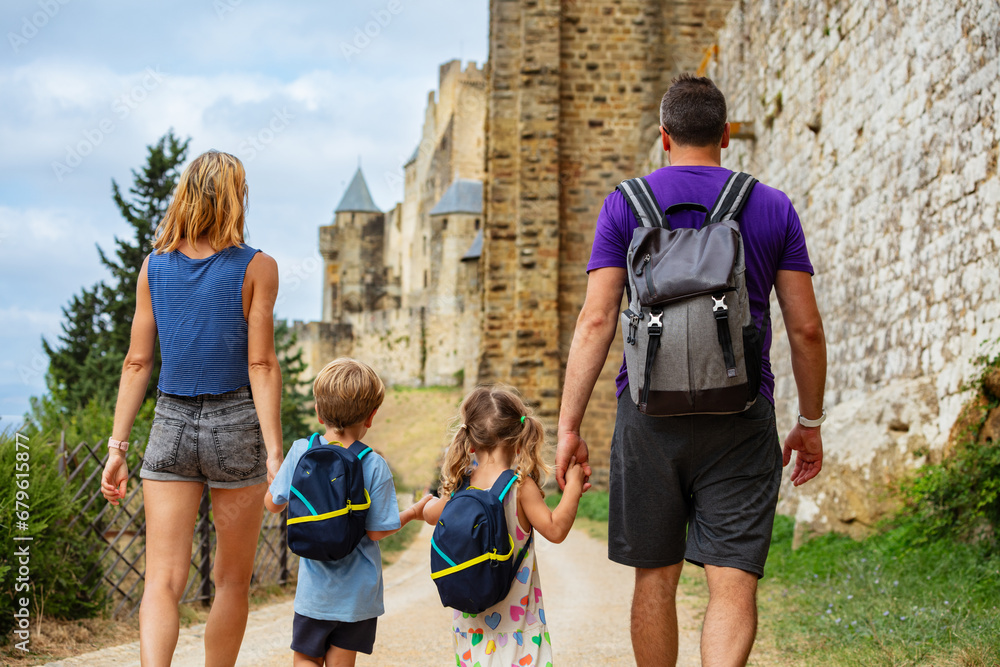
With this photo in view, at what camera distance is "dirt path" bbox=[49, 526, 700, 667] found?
13.7ft

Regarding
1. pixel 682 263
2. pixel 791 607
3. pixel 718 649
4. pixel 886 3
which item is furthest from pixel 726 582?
pixel 886 3

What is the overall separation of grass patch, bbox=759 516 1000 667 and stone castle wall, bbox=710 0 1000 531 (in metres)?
0.62

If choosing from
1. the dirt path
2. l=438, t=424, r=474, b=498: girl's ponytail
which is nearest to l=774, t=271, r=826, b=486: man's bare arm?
l=438, t=424, r=474, b=498: girl's ponytail

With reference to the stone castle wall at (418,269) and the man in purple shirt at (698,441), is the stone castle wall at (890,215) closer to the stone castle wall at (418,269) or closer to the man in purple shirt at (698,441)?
the man in purple shirt at (698,441)

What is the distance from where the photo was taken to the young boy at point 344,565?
2.78 meters

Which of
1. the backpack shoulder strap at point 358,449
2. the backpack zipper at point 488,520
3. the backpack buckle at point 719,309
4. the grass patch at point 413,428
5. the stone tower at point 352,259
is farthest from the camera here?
the stone tower at point 352,259

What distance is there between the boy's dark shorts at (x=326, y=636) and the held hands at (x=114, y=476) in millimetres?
717

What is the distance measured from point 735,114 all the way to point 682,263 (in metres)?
8.53

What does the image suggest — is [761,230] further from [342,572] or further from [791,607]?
[791,607]

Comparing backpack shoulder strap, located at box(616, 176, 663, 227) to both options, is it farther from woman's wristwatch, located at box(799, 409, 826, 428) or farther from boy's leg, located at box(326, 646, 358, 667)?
boy's leg, located at box(326, 646, 358, 667)

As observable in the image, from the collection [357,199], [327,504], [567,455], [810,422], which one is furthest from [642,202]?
[357,199]

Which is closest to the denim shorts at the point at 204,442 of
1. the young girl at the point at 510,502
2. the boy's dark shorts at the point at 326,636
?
the boy's dark shorts at the point at 326,636

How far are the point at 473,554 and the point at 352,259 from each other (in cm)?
6183

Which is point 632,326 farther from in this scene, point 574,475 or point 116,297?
point 116,297
